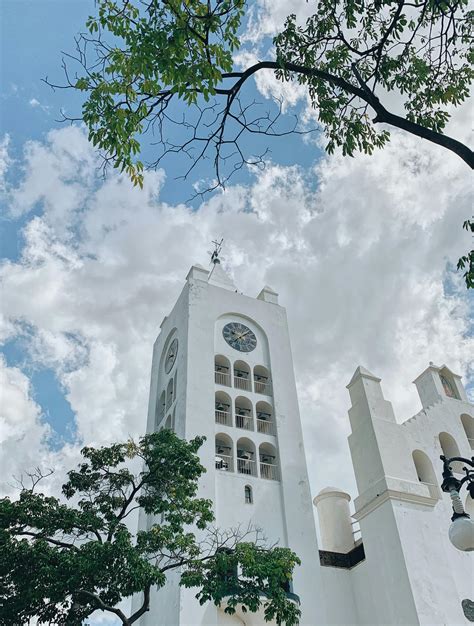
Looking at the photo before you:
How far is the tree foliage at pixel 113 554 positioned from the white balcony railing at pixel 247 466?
6.40 meters

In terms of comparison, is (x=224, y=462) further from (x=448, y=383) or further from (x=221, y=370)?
(x=448, y=383)

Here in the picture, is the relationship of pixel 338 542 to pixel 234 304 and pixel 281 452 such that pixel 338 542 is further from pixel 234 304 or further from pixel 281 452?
pixel 234 304

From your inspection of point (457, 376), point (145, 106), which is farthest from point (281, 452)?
point (145, 106)

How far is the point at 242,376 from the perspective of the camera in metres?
23.2

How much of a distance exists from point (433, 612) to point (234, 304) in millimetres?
13951

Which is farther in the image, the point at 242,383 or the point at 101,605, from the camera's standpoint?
the point at 242,383

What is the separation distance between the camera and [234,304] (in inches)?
984

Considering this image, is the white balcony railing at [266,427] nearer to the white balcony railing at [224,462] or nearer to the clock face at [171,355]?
the white balcony railing at [224,462]

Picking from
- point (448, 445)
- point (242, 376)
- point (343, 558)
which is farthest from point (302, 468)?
point (448, 445)

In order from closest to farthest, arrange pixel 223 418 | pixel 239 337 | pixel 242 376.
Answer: pixel 223 418 → pixel 242 376 → pixel 239 337

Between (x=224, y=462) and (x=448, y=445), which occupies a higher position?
(x=448, y=445)

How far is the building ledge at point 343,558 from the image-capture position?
18984 mm

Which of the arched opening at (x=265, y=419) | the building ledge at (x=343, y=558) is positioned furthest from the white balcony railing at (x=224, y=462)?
the building ledge at (x=343, y=558)

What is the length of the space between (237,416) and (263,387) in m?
2.07
